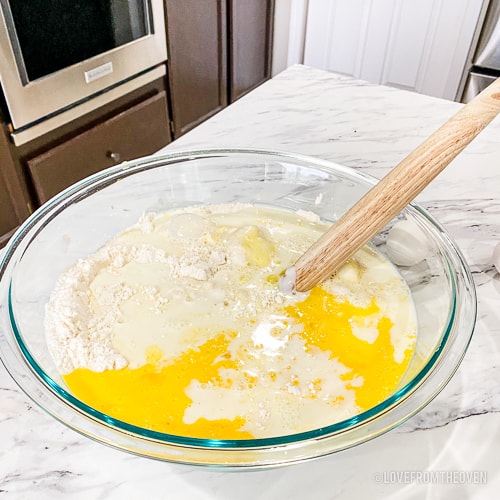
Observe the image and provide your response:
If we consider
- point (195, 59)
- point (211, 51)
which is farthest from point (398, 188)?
point (211, 51)

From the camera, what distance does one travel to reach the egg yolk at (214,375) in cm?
61

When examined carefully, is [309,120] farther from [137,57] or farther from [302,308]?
[137,57]

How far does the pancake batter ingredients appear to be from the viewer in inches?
24.7

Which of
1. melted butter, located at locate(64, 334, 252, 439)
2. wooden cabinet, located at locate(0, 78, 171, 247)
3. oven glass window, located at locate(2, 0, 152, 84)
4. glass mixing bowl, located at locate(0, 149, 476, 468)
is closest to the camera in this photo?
glass mixing bowl, located at locate(0, 149, 476, 468)

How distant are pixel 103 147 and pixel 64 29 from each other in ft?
1.34

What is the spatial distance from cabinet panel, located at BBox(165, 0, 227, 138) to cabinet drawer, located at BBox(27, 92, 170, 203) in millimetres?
115

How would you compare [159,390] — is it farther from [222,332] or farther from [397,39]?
[397,39]

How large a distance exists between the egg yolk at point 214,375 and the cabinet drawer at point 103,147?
1101 millimetres

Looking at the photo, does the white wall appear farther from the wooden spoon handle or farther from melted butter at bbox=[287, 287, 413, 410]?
melted butter at bbox=[287, 287, 413, 410]

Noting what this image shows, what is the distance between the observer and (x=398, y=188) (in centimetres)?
67

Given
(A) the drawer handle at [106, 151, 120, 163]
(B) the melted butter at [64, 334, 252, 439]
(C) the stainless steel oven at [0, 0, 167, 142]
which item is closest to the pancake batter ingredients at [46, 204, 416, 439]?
(B) the melted butter at [64, 334, 252, 439]

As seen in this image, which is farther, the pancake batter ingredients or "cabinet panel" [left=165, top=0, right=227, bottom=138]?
"cabinet panel" [left=165, top=0, right=227, bottom=138]

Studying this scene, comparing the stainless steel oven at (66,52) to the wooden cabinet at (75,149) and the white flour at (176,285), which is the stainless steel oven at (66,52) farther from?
the white flour at (176,285)

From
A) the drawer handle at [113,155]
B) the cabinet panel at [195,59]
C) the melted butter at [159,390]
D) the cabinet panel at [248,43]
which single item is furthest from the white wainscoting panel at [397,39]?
the melted butter at [159,390]
